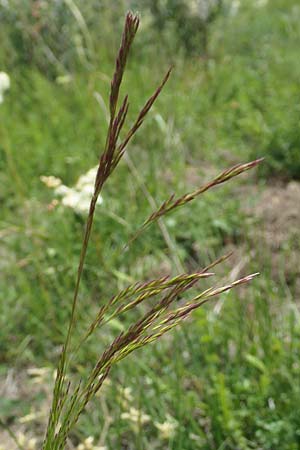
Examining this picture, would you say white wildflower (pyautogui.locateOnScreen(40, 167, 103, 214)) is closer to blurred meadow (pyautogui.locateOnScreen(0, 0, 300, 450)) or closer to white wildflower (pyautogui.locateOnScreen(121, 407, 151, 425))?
blurred meadow (pyautogui.locateOnScreen(0, 0, 300, 450))

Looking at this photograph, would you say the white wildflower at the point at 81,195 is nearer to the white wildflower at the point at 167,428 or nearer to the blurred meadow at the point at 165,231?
the blurred meadow at the point at 165,231

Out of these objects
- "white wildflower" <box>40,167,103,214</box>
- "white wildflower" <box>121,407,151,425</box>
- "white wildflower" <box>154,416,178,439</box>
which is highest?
"white wildflower" <box>40,167,103,214</box>

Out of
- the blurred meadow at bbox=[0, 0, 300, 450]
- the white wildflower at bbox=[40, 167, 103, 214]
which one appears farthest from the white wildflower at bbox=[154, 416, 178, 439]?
the white wildflower at bbox=[40, 167, 103, 214]

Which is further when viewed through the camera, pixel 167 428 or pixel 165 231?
pixel 165 231

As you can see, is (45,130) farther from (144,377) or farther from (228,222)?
(144,377)

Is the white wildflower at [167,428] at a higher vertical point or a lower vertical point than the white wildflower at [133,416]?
lower

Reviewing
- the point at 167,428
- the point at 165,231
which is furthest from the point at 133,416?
the point at 165,231

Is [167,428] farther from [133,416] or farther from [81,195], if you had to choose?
[81,195]

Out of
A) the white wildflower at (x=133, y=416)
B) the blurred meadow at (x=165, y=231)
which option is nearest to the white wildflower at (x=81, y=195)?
the blurred meadow at (x=165, y=231)
